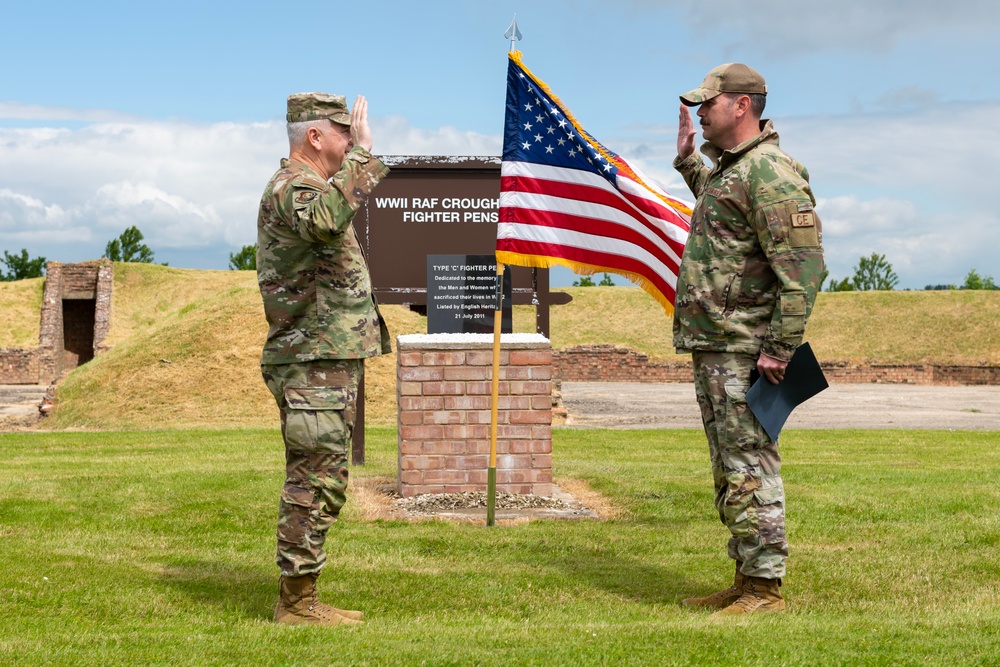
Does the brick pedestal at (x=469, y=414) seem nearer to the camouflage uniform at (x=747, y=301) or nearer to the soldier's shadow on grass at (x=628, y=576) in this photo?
the soldier's shadow on grass at (x=628, y=576)

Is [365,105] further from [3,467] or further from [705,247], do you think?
[3,467]

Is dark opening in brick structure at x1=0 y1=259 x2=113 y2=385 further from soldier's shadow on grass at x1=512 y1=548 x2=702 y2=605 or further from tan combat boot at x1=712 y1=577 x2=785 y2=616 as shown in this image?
tan combat boot at x1=712 y1=577 x2=785 y2=616

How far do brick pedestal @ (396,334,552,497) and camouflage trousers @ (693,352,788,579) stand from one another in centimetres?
348

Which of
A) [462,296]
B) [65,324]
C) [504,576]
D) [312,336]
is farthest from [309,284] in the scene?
[65,324]

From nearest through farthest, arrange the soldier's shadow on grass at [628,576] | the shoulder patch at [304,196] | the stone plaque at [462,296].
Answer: the shoulder patch at [304,196] → the soldier's shadow on grass at [628,576] → the stone plaque at [462,296]

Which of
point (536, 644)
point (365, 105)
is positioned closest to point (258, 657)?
point (536, 644)

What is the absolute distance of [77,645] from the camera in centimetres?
419

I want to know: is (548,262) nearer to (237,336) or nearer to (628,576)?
(628,576)

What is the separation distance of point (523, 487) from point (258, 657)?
15.0 feet

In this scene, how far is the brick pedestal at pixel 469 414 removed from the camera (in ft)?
27.2

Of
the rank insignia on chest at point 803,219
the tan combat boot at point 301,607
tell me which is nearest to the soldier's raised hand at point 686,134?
the rank insignia on chest at point 803,219

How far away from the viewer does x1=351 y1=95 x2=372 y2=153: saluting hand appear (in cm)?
455

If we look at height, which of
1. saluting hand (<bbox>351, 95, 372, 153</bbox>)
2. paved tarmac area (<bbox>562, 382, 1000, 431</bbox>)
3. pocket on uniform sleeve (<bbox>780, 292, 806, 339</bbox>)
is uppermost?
saluting hand (<bbox>351, 95, 372, 153</bbox>)

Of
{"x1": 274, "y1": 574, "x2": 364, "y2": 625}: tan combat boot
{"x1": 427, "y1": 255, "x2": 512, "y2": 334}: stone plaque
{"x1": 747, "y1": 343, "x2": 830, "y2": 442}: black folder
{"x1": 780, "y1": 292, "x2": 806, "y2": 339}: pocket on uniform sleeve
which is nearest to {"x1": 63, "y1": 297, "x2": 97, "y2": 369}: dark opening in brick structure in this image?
{"x1": 427, "y1": 255, "x2": 512, "y2": 334}: stone plaque
